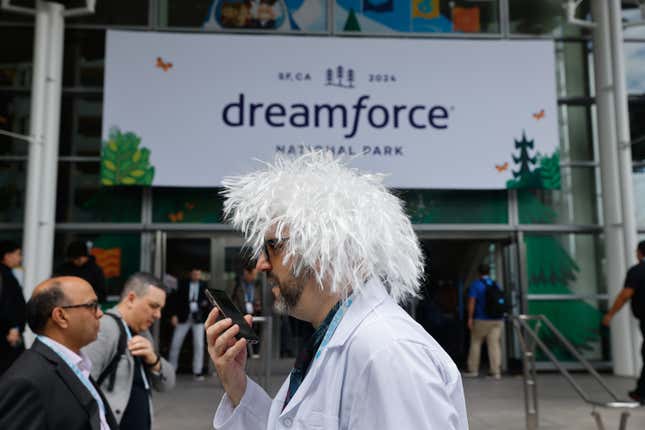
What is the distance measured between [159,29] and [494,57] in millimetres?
5167

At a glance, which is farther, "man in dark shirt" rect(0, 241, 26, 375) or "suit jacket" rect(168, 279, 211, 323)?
"suit jacket" rect(168, 279, 211, 323)

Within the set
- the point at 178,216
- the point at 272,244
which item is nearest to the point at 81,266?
Result: the point at 178,216

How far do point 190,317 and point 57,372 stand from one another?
23.4ft

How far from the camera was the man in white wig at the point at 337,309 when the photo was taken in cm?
117

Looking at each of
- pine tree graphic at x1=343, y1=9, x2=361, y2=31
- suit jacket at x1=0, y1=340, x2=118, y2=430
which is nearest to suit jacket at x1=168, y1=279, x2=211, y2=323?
pine tree graphic at x1=343, y1=9, x2=361, y2=31

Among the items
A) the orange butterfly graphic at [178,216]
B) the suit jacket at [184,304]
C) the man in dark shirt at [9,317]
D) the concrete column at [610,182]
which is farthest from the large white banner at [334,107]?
the man in dark shirt at [9,317]

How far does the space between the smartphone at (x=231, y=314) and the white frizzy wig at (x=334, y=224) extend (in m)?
0.16

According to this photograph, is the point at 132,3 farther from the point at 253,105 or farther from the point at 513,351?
the point at 513,351

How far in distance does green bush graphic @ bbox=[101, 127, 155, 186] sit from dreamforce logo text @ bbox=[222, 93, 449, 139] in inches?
52.2

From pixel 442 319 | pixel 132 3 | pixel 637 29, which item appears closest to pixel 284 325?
pixel 442 319

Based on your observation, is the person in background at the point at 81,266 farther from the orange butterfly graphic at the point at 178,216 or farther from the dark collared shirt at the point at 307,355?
the dark collared shirt at the point at 307,355

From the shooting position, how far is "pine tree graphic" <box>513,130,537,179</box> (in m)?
9.75

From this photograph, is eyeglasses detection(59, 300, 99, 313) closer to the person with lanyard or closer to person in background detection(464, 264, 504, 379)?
the person with lanyard

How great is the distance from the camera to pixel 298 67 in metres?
9.90
